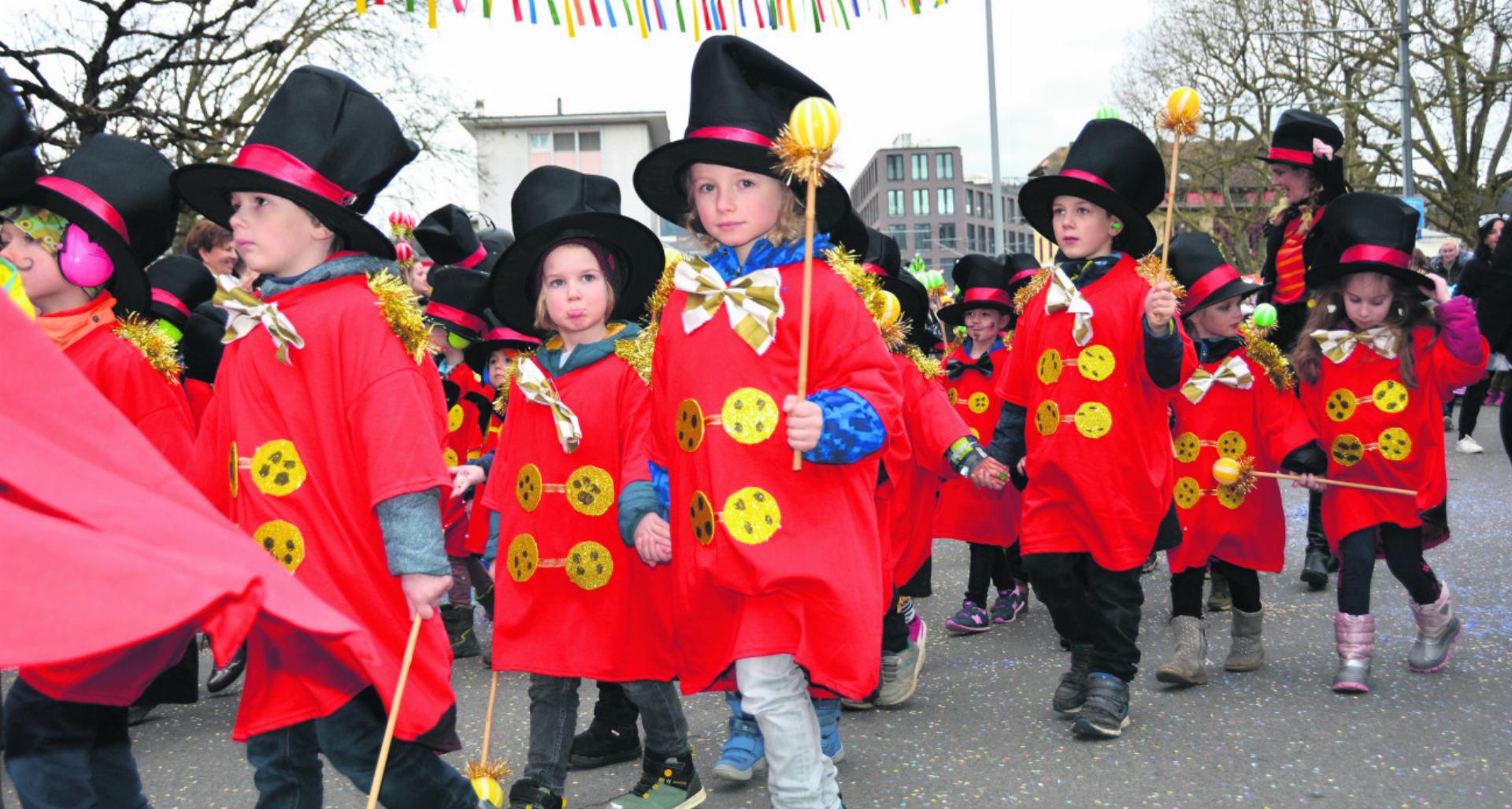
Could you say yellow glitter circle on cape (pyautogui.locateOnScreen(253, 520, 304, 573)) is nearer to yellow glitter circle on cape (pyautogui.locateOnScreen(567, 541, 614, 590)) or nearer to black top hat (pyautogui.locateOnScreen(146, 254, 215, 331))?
yellow glitter circle on cape (pyautogui.locateOnScreen(567, 541, 614, 590))

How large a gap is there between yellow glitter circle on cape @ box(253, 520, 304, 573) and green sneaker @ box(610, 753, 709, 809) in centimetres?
164

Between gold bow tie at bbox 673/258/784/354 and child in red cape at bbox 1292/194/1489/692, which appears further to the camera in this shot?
child in red cape at bbox 1292/194/1489/692

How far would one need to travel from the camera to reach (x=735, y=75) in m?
3.90

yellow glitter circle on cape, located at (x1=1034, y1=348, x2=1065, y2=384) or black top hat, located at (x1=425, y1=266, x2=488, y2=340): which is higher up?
black top hat, located at (x1=425, y1=266, x2=488, y2=340)

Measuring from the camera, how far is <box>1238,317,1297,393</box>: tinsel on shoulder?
6.22m

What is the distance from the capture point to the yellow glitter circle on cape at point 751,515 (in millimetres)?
3531

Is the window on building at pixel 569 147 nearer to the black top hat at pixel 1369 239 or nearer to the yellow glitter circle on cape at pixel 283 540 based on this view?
the black top hat at pixel 1369 239

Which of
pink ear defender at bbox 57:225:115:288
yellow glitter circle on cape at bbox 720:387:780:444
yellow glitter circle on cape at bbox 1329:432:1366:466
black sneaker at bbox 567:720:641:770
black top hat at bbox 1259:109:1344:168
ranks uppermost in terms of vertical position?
black top hat at bbox 1259:109:1344:168

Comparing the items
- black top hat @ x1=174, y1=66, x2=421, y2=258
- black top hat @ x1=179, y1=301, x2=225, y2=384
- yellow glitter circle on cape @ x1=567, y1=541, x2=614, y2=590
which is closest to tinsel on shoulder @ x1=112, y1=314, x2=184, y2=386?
black top hat @ x1=174, y1=66, x2=421, y2=258

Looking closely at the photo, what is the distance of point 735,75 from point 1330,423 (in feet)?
11.7

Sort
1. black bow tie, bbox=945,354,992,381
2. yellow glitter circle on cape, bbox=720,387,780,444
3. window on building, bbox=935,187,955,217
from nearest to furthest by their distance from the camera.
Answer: yellow glitter circle on cape, bbox=720,387,780,444 → black bow tie, bbox=945,354,992,381 → window on building, bbox=935,187,955,217

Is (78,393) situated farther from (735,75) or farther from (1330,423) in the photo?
(1330,423)

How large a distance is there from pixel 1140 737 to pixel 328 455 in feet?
10.8

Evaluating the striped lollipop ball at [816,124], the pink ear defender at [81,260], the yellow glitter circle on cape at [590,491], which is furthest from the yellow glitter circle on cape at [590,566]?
the pink ear defender at [81,260]
